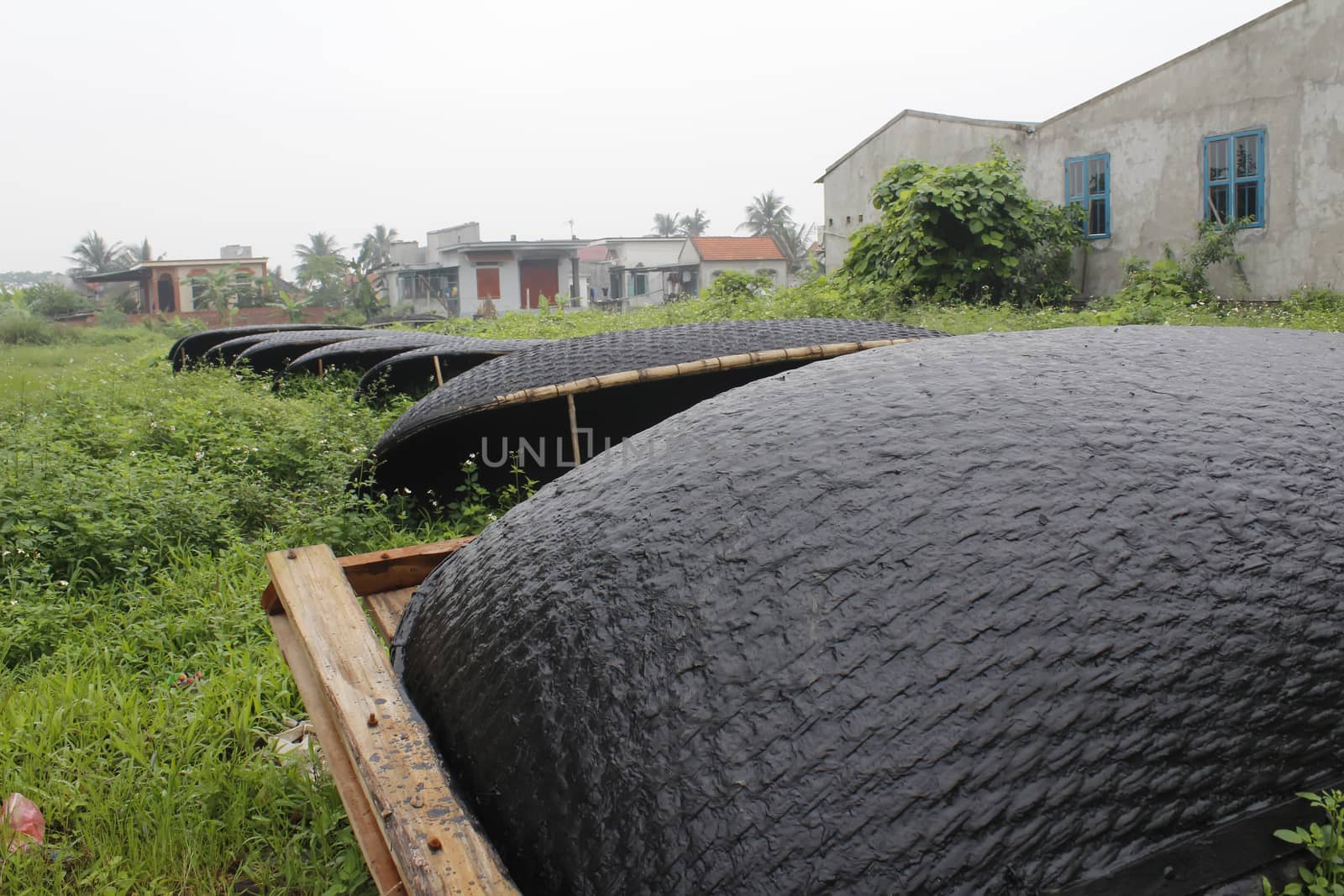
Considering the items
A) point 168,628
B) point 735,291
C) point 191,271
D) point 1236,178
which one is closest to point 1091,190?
point 1236,178

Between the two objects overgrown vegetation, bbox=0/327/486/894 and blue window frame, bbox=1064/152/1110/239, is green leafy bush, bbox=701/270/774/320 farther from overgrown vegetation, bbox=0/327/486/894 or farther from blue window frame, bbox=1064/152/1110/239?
overgrown vegetation, bbox=0/327/486/894

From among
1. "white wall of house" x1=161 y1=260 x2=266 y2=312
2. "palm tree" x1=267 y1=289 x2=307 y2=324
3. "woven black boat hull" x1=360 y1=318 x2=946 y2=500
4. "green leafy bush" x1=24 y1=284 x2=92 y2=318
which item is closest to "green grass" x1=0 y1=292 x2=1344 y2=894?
"woven black boat hull" x1=360 y1=318 x2=946 y2=500

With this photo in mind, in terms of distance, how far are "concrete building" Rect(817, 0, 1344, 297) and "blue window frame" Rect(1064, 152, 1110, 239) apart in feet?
0.05

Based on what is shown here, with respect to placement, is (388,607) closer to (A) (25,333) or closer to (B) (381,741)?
(B) (381,741)

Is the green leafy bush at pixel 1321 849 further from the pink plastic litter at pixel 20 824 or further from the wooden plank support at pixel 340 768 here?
the pink plastic litter at pixel 20 824

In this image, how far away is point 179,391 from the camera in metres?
6.93

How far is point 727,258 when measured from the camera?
1441 inches

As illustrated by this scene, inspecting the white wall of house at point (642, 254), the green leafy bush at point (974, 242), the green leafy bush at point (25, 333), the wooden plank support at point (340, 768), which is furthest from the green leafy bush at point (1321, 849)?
the white wall of house at point (642, 254)

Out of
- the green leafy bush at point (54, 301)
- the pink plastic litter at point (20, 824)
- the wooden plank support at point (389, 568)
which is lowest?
the pink plastic litter at point (20, 824)

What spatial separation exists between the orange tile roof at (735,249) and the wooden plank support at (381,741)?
35653 millimetres

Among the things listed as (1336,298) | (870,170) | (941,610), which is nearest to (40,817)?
(941,610)

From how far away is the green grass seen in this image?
6.33 feet

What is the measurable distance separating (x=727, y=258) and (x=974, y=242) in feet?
80.8

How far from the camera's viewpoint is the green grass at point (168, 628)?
1.93 meters
